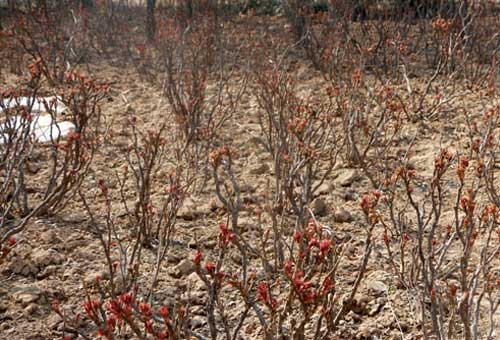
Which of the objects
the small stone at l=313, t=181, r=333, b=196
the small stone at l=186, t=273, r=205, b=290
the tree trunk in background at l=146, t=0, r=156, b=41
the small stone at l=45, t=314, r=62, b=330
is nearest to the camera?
the small stone at l=45, t=314, r=62, b=330

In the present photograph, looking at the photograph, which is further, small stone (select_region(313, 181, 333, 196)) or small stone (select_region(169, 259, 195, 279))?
small stone (select_region(313, 181, 333, 196))

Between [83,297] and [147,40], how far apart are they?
5.84 m

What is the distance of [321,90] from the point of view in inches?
211

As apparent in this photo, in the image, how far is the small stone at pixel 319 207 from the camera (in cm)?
306

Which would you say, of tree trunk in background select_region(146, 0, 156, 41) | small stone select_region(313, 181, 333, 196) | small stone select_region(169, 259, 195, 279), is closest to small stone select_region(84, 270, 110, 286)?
small stone select_region(169, 259, 195, 279)

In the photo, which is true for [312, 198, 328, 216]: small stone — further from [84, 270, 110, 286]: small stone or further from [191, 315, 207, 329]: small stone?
[84, 270, 110, 286]: small stone

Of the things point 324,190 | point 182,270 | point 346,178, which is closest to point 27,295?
point 182,270

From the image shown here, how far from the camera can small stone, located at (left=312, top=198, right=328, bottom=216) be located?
10.0 ft

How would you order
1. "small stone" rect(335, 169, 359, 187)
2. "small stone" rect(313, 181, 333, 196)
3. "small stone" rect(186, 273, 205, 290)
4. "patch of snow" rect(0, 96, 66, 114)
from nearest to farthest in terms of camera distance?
"small stone" rect(186, 273, 205, 290) → "patch of snow" rect(0, 96, 66, 114) → "small stone" rect(313, 181, 333, 196) → "small stone" rect(335, 169, 359, 187)

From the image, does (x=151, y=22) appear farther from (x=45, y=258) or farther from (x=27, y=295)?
(x=27, y=295)

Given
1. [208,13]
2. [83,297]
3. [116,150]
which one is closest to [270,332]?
[83,297]

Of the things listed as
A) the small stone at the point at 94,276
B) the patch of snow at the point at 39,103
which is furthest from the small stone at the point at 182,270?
the patch of snow at the point at 39,103

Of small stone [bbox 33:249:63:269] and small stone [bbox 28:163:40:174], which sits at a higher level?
small stone [bbox 28:163:40:174]

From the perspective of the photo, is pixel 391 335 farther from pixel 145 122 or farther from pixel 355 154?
pixel 145 122
